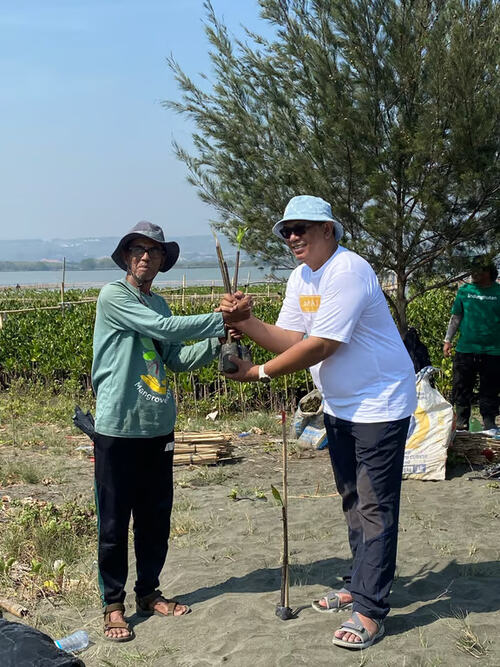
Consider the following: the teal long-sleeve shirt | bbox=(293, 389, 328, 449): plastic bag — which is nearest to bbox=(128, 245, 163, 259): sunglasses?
the teal long-sleeve shirt

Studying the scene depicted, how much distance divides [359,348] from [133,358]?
118 cm

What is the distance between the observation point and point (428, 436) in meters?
7.15

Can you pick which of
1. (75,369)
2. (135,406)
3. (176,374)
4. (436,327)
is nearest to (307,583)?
(135,406)

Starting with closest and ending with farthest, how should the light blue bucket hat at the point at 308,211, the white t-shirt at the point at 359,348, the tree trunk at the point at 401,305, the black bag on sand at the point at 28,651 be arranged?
the black bag on sand at the point at 28,651
the white t-shirt at the point at 359,348
the light blue bucket hat at the point at 308,211
the tree trunk at the point at 401,305

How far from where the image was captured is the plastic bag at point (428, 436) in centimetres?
712

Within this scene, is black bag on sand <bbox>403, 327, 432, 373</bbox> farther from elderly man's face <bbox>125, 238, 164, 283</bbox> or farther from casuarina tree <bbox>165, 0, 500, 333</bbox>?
elderly man's face <bbox>125, 238, 164, 283</bbox>

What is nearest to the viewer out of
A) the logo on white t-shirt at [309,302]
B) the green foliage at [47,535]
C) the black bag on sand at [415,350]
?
the logo on white t-shirt at [309,302]

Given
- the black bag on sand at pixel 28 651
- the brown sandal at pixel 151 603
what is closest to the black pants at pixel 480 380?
the brown sandal at pixel 151 603

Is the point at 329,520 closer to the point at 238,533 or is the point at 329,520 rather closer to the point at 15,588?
the point at 238,533

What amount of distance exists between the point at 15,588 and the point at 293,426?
4.53 m

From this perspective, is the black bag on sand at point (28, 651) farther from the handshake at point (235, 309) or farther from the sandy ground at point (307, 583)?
the handshake at point (235, 309)

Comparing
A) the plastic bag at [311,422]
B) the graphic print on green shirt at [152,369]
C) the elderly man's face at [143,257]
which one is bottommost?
the plastic bag at [311,422]

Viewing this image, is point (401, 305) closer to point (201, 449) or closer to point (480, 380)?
point (480, 380)

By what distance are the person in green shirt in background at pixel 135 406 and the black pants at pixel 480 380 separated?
503 centimetres
